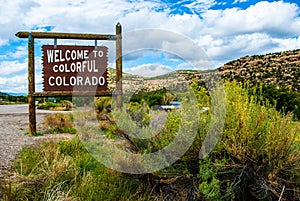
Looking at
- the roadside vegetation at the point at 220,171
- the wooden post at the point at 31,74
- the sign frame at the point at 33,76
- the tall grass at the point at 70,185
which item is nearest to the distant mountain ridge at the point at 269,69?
the sign frame at the point at 33,76

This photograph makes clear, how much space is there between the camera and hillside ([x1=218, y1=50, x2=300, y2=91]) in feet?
102

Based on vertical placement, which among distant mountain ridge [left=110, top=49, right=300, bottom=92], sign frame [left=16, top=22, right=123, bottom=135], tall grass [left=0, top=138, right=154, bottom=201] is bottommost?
tall grass [left=0, top=138, right=154, bottom=201]

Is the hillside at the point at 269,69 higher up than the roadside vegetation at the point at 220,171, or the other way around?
the hillside at the point at 269,69

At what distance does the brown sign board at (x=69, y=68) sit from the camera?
9.52 m

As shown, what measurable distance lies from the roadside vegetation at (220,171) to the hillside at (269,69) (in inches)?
965

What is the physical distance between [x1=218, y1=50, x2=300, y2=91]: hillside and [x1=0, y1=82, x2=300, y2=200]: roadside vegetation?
965 inches

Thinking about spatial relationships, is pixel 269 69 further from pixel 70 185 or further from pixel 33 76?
pixel 70 185

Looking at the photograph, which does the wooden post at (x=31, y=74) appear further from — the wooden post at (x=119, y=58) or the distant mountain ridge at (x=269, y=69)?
the distant mountain ridge at (x=269, y=69)

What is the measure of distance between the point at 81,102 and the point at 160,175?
907 centimetres

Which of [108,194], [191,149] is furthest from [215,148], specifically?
[108,194]

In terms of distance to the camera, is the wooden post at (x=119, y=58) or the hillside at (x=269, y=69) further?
the hillside at (x=269, y=69)

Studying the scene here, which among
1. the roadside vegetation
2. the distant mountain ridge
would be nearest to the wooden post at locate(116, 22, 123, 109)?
the roadside vegetation

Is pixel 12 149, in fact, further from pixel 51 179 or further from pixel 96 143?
pixel 51 179

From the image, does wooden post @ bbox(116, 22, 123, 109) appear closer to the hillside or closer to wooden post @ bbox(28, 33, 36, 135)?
wooden post @ bbox(28, 33, 36, 135)
